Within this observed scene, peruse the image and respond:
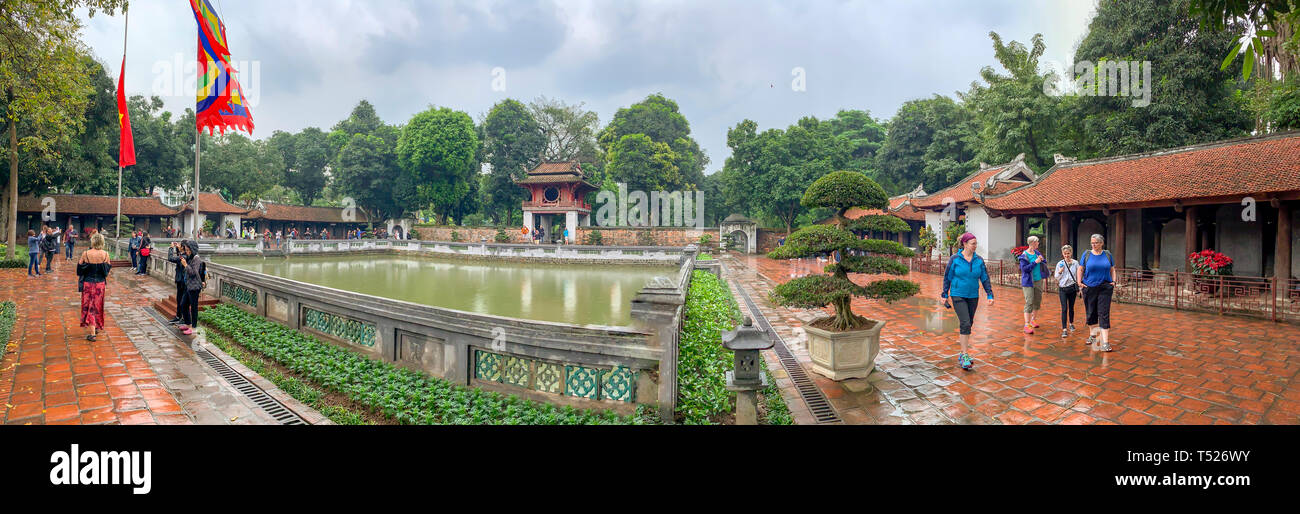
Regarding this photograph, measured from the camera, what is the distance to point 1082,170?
14977 millimetres

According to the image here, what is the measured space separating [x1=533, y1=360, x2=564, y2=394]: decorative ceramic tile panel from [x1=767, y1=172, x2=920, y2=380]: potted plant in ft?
7.86

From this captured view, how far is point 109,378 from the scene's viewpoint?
16.2 feet

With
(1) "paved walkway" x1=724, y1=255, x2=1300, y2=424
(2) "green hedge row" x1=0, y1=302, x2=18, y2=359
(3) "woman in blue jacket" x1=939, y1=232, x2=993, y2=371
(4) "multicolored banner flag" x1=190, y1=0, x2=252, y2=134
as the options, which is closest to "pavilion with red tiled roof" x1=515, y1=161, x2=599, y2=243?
(4) "multicolored banner flag" x1=190, y1=0, x2=252, y2=134

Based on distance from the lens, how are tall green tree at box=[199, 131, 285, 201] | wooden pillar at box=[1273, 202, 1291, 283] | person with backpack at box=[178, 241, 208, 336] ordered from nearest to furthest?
person with backpack at box=[178, 241, 208, 336] < wooden pillar at box=[1273, 202, 1291, 283] < tall green tree at box=[199, 131, 285, 201]

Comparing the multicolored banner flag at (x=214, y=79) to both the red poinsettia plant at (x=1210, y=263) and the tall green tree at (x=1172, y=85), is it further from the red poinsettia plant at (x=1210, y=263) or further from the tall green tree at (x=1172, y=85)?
the tall green tree at (x=1172, y=85)

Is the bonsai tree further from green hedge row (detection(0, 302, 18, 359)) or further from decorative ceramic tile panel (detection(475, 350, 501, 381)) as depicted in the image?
green hedge row (detection(0, 302, 18, 359))

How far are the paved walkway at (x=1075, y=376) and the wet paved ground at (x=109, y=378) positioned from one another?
5166 mm

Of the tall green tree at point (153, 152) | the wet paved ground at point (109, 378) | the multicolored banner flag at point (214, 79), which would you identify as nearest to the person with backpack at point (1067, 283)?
the wet paved ground at point (109, 378)

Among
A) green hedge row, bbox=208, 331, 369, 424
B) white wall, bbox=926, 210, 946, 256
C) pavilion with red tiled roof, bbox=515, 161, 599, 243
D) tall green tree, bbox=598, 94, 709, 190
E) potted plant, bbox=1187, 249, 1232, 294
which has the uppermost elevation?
tall green tree, bbox=598, 94, 709, 190

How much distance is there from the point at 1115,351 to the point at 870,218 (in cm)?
361

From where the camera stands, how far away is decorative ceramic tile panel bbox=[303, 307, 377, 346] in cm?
600

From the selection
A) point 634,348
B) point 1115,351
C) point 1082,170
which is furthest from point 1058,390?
point 1082,170

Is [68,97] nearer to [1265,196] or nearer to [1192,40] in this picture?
[1265,196]

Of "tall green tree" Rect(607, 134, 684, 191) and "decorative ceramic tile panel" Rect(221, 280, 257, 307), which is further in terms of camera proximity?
"tall green tree" Rect(607, 134, 684, 191)
